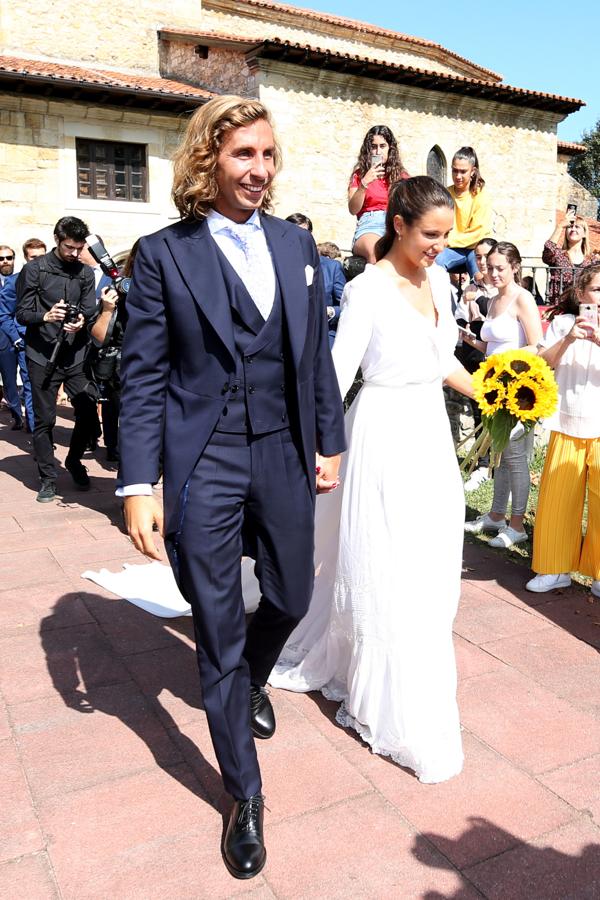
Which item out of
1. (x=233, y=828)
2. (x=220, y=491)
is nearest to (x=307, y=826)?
(x=233, y=828)

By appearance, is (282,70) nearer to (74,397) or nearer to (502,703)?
(74,397)

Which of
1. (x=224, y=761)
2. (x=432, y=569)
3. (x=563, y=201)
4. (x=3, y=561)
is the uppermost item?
(x=563, y=201)

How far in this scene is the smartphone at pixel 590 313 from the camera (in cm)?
451

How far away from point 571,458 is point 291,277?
9.60ft

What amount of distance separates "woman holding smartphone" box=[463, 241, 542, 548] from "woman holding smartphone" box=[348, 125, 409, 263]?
92cm

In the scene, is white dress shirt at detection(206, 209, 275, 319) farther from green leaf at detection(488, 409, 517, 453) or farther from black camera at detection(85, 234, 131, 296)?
black camera at detection(85, 234, 131, 296)

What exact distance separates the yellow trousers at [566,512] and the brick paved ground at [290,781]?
47 cm

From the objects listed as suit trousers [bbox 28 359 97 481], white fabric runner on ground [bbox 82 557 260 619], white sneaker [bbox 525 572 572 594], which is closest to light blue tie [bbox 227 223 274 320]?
white fabric runner on ground [bbox 82 557 260 619]

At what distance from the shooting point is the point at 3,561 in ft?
18.2

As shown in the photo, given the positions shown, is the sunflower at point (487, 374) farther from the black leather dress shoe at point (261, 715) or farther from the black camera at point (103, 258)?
the black camera at point (103, 258)

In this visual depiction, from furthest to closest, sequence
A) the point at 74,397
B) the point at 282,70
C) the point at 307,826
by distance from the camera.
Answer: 1. the point at 282,70
2. the point at 74,397
3. the point at 307,826

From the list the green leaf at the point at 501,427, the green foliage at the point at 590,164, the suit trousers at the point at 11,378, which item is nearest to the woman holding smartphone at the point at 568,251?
the green leaf at the point at 501,427

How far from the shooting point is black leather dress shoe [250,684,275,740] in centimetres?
325

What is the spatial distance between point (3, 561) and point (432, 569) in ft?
11.7
